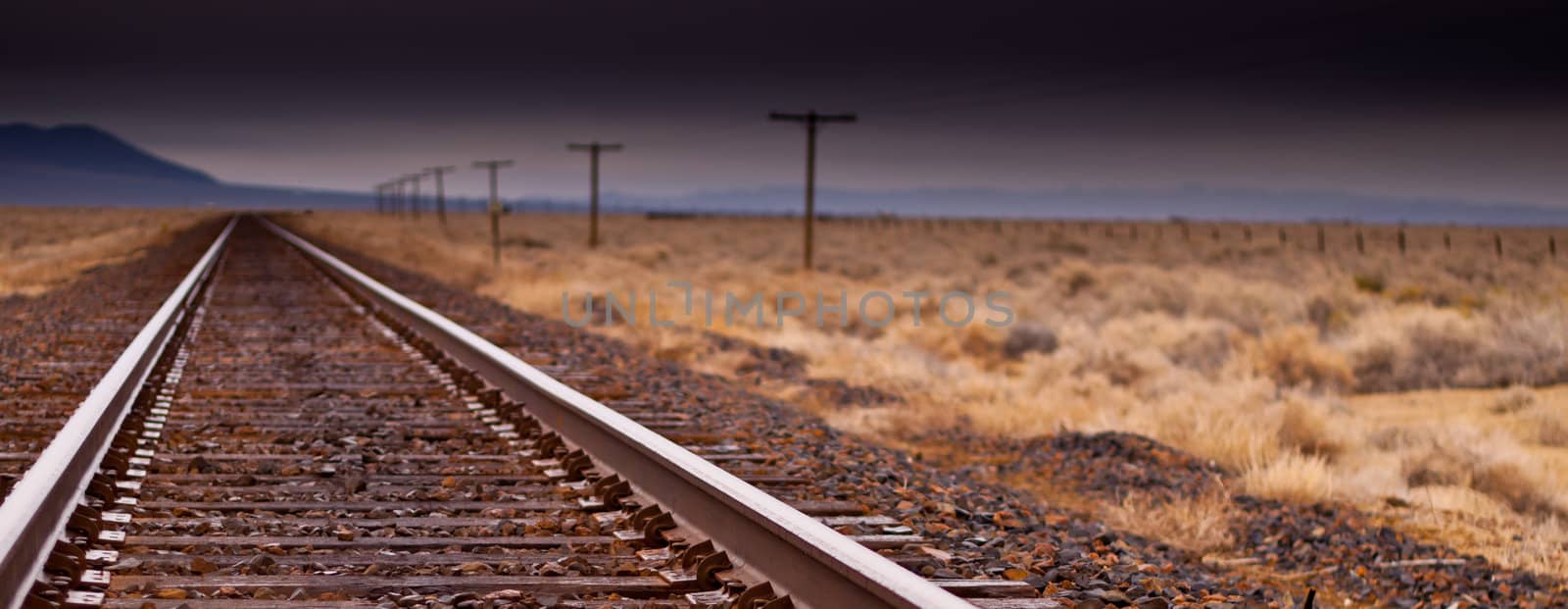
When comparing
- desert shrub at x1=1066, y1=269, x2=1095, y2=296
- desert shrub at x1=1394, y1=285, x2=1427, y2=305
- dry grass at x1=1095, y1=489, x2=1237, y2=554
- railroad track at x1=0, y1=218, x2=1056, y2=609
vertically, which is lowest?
desert shrub at x1=1066, y1=269, x2=1095, y2=296

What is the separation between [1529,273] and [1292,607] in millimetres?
30998

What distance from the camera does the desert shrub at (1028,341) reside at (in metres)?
17.6

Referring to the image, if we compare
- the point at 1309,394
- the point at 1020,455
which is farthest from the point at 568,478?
the point at 1309,394

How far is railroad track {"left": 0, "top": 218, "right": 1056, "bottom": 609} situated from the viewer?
3.82 meters

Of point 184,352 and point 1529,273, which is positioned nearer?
point 184,352

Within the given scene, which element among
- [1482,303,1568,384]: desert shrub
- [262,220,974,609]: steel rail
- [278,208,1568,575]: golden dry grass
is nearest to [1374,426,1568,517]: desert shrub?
[278,208,1568,575]: golden dry grass

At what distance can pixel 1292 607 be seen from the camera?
5.30 metres

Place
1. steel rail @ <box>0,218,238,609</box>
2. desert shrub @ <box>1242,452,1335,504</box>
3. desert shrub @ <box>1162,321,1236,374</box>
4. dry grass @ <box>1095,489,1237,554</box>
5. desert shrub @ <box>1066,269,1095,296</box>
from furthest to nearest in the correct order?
desert shrub @ <box>1066,269,1095,296</box>
desert shrub @ <box>1162,321,1236,374</box>
desert shrub @ <box>1242,452,1335,504</box>
dry grass @ <box>1095,489,1237,554</box>
steel rail @ <box>0,218,238,609</box>

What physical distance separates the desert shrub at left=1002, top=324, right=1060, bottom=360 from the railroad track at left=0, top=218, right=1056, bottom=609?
412 inches

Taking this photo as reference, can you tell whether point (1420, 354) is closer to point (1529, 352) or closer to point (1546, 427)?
point (1529, 352)

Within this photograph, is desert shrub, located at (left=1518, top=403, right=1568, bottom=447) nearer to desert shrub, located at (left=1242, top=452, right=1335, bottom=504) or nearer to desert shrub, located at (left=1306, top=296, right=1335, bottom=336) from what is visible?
desert shrub, located at (left=1242, top=452, right=1335, bottom=504)

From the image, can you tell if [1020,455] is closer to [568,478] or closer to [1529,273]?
[568,478]

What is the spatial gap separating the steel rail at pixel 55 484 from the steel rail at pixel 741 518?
208cm

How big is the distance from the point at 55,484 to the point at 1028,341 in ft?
48.4
